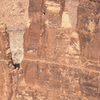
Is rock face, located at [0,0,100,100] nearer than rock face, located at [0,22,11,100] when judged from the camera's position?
Yes

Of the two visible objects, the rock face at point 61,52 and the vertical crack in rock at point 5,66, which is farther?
the vertical crack in rock at point 5,66

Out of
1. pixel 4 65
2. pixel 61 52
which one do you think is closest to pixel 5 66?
pixel 4 65

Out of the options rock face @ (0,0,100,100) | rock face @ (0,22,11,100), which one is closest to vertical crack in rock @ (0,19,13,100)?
rock face @ (0,22,11,100)

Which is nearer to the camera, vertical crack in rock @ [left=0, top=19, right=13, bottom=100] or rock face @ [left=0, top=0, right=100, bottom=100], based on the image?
rock face @ [left=0, top=0, right=100, bottom=100]

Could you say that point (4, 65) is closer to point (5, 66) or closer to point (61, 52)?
point (5, 66)

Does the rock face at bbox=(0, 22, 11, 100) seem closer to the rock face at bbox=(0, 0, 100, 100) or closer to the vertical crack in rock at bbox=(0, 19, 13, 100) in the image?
the vertical crack in rock at bbox=(0, 19, 13, 100)

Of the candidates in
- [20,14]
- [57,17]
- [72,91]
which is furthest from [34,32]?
[20,14]

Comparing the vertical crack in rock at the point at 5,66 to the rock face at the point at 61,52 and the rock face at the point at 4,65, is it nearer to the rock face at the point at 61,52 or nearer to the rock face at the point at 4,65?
the rock face at the point at 4,65

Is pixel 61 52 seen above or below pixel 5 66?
above

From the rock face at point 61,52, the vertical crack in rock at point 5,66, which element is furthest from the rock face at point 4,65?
the rock face at point 61,52

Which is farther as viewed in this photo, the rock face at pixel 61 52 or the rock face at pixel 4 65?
the rock face at pixel 4 65
